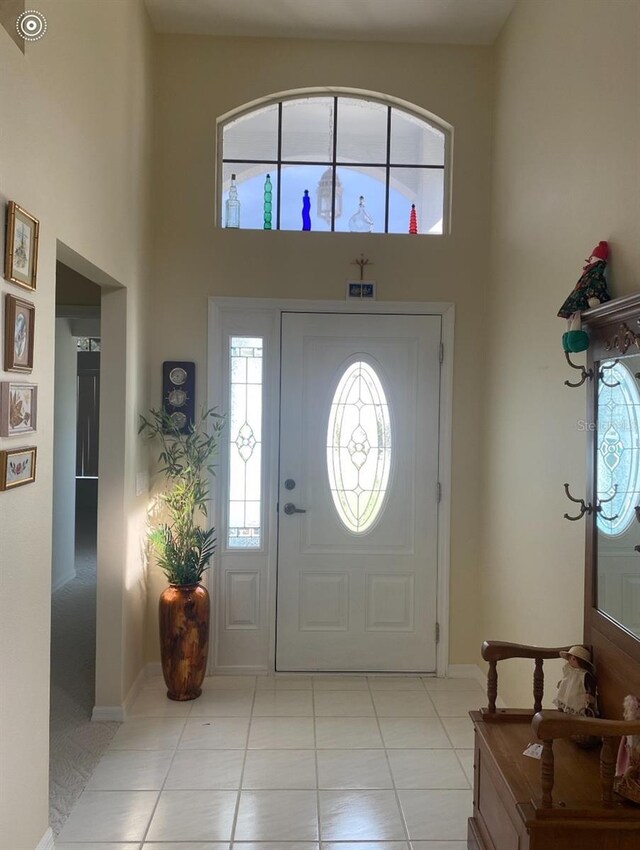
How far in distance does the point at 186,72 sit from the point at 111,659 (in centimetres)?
327

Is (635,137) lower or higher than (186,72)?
lower

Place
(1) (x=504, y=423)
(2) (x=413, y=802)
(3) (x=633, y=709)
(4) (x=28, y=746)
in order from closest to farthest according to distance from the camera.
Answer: (3) (x=633, y=709) < (4) (x=28, y=746) < (2) (x=413, y=802) < (1) (x=504, y=423)

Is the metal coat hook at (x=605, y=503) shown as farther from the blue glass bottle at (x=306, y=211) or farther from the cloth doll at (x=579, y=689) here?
the blue glass bottle at (x=306, y=211)

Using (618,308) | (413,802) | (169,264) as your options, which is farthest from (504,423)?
(169,264)

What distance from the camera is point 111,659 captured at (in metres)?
3.28

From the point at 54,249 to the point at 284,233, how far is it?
1.82 m

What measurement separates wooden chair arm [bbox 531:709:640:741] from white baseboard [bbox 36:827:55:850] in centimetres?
168

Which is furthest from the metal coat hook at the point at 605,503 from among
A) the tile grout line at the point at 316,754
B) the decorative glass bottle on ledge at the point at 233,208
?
the decorative glass bottle on ledge at the point at 233,208

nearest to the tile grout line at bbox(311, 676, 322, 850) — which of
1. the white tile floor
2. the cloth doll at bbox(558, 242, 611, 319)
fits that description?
the white tile floor

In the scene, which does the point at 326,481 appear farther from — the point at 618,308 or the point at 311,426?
the point at 618,308

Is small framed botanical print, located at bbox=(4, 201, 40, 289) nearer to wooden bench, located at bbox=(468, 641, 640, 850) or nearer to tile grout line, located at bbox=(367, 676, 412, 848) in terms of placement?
wooden bench, located at bbox=(468, 641, 640, 850)

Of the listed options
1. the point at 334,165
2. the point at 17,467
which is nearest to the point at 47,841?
the point at 17,467

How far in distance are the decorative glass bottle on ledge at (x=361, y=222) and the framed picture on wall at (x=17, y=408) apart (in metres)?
2.39

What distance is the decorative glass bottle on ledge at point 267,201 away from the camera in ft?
13.0
